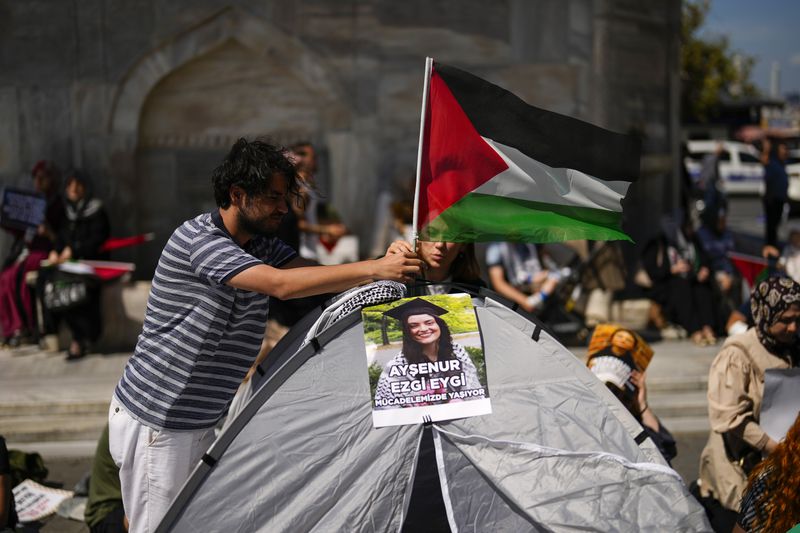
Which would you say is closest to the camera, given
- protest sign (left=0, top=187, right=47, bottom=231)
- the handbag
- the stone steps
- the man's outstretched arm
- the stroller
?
the man's outstretched arm

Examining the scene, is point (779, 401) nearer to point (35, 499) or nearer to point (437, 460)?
point (437, 460)

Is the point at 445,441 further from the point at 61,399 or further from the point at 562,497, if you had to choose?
the point at 61,399

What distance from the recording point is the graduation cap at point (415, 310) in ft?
12.7

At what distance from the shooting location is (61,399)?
736cm

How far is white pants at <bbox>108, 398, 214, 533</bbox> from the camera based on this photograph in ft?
12.2

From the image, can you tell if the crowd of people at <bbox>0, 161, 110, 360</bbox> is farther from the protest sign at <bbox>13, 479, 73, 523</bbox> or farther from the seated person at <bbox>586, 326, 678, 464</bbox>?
the seated person at <bbox>586, 326, 678, 464</bbox>

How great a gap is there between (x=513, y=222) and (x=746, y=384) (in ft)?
5.53

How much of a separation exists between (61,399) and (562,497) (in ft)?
15.6

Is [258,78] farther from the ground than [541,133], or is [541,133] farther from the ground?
[258,78]

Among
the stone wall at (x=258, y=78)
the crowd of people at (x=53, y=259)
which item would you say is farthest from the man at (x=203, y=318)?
the stone wall at (x=258, y=78)

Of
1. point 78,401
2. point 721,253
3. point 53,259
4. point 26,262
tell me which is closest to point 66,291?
point 53,259

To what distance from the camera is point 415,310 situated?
387 cm

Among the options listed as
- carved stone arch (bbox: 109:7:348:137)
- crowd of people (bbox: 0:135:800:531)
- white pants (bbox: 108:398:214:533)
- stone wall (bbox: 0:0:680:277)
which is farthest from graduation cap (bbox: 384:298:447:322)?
carved stone arch (bbox: 109:7:348:137)

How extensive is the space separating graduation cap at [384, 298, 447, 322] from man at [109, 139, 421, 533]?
0.90ft
